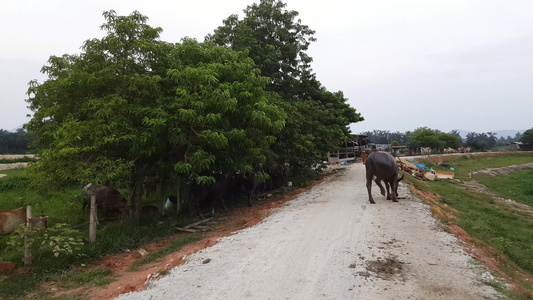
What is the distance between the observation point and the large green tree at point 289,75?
49.1ft

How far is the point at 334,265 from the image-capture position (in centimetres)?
527

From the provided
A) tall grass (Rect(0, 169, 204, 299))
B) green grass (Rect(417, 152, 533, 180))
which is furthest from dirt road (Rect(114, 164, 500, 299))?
green grass (Rect(417, 152, 533, 180))

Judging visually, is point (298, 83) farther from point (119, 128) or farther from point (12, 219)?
point (12, 219)

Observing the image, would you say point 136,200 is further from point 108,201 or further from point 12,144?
point 12,144

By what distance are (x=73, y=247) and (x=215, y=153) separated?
4.42m

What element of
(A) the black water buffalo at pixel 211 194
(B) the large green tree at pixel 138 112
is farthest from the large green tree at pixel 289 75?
(B) the large green tree at pixel 138 112

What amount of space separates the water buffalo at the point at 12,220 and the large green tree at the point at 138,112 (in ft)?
2.76

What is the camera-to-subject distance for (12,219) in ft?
23.3

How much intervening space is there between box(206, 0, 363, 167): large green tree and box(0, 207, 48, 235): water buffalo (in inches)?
382

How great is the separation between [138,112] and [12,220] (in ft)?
12.3

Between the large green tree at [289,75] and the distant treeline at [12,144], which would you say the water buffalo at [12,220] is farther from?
the distant treeline at [12,144]

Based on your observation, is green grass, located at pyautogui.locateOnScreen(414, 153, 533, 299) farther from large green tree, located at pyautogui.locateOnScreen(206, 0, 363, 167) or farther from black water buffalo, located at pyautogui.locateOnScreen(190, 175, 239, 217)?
black water buffalo, located at pyautogui.locateOnScreen(190, 175, 239, 217)

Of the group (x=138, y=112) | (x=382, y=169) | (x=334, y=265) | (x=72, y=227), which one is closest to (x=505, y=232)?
(x=382, y=169)

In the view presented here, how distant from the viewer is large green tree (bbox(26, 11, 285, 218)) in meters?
7.47
